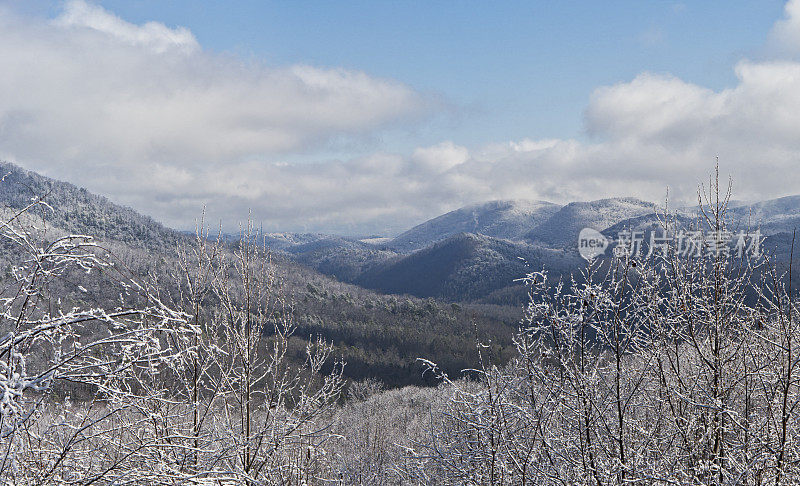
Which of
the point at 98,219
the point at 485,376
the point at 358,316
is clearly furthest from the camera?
the point at 98,219

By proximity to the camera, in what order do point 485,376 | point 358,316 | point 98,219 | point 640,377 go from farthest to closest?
point 98,219 < point 358,316 < point 485,376 < point 640,377

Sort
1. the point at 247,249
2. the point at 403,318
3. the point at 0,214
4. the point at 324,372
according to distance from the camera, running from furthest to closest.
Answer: the point at 403,318, the point at 324,372, the point at 247,249, the point at 0,214

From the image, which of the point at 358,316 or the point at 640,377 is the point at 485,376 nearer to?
the point at 640,377

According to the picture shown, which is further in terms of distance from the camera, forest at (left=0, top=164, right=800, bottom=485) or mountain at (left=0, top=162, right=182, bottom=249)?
mountain at (left=0, top=162, right=182, bottom=249)

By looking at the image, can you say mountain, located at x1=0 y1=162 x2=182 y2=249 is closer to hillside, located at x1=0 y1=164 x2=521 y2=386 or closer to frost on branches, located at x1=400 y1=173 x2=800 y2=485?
hillside, located at x1=0 y1=164 x2=521 y2=386

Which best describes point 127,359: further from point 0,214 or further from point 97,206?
point 97,206

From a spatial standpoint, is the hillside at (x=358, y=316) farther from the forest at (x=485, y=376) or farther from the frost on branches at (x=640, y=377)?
the frost on branches at (x=640, y=377)

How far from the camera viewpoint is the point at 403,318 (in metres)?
116

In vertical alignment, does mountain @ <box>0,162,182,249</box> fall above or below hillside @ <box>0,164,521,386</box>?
above

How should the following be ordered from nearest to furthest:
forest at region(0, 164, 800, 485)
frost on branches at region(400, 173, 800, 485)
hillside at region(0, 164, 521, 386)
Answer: forest at region(0, 164, 800, 485)
frost on branches at region(400, 173, 800, 485)
hillside at region(0, 164, 521, 386)

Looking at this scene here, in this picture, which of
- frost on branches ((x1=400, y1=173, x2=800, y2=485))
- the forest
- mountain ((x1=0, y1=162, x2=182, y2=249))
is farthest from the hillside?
frost on branches ((x1=400, y1=173, x2=800, y2=485))

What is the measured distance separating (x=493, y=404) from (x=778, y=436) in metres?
2.49

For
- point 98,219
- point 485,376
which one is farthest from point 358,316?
point 485,376

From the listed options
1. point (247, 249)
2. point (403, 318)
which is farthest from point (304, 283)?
point (247, 249)
